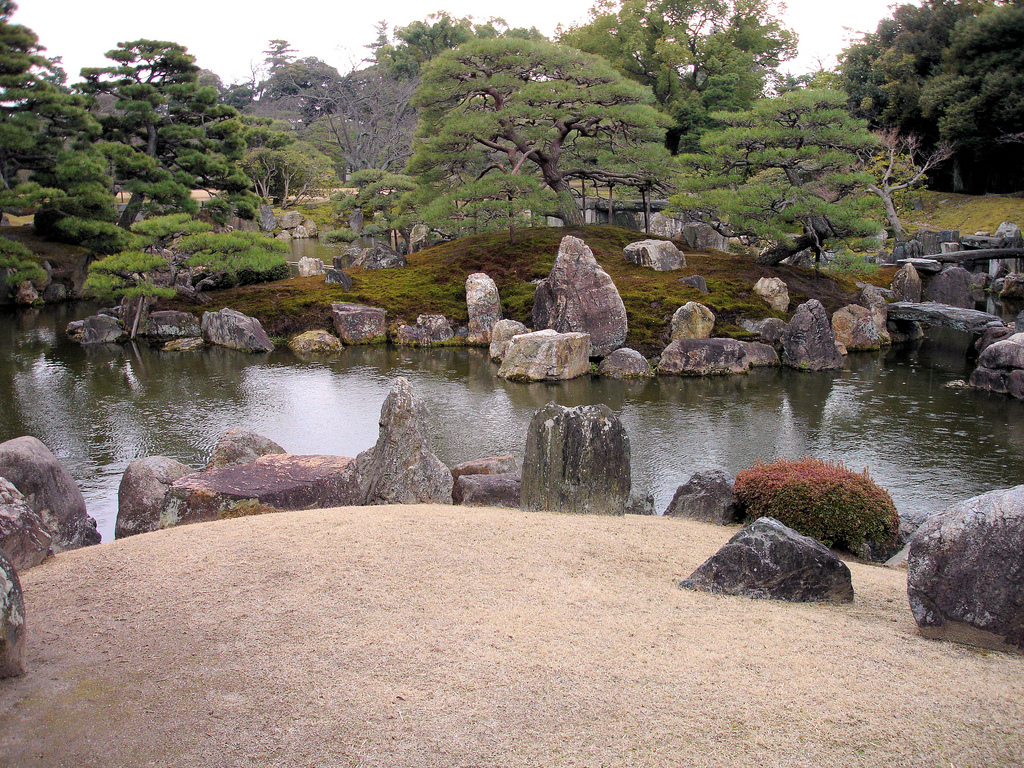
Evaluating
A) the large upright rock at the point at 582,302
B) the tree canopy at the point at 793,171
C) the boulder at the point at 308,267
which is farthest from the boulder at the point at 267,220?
the tree canopy at the point at 793,171

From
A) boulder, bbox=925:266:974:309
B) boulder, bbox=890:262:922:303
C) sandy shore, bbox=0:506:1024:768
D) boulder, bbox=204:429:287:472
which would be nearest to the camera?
sandy shore, bbox=0:506:1024:768

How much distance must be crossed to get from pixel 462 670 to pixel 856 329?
19309mm

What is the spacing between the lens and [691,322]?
19.0 meters

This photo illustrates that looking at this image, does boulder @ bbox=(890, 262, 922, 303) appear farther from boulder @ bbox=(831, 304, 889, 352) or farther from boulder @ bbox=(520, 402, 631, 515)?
boulder @ bbox=(520, 402, 631, 515)

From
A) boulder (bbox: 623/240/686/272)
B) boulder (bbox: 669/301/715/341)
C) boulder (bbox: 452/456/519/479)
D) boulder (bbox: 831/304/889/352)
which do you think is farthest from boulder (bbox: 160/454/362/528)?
boulder (bbox: 623/240/686/272)

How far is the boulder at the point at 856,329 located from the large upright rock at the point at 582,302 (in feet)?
20.7

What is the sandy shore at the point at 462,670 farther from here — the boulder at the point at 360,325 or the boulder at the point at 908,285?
the boulder at the point at 908,285

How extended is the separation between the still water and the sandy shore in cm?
460

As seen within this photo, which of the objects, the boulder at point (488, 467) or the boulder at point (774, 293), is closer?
the boulder at point (488, 467)

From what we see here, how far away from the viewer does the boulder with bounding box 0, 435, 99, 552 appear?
7.12 m

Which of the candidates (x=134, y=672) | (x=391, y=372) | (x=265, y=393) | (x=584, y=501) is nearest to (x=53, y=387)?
(x=265, y=393)

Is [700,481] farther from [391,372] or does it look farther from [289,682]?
[391,372]

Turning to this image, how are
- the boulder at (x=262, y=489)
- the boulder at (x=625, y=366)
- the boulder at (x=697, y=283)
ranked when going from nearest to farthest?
the boulder at (x=262, y=489)
the boulder at (x=625, y=366)
the boulder at (x=697, y=283)

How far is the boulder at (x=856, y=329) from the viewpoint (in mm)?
20141
